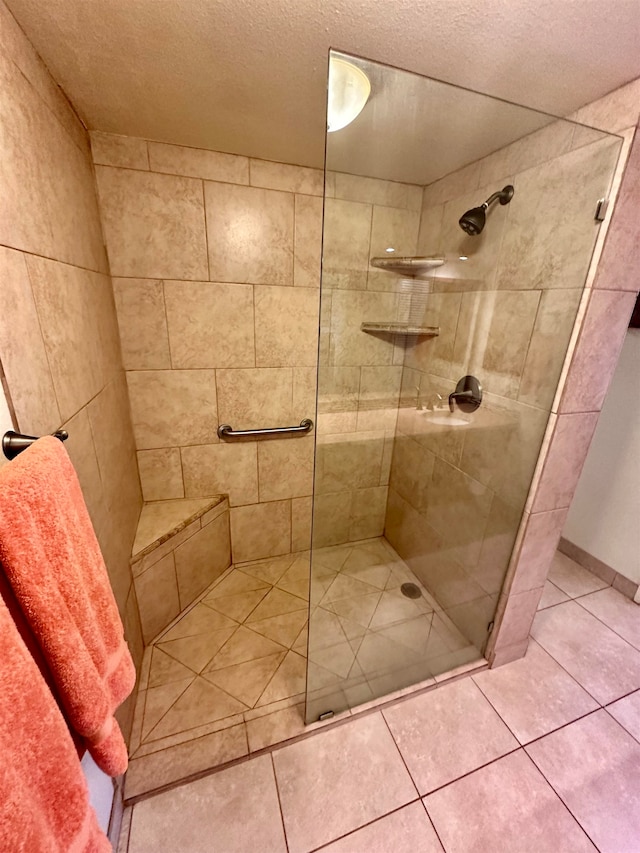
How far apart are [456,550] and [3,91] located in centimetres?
209

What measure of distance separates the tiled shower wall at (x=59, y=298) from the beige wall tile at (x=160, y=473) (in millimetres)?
273

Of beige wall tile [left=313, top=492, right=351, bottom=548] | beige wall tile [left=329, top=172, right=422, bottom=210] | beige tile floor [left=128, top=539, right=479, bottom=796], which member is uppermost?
beige wall tile [left=329, top=172, right=422, bottom=210]

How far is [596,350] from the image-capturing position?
1043 millimetres

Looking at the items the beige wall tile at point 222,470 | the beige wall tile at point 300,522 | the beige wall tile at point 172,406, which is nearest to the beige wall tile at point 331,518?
the beige wall tile at point 300,522

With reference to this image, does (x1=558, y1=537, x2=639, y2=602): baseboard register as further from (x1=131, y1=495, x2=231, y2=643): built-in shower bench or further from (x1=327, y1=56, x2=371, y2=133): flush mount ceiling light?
(x1=327, y1=56, x2=371, y2=133): flush mount ceiling light

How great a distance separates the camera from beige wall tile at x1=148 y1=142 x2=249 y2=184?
1.34m

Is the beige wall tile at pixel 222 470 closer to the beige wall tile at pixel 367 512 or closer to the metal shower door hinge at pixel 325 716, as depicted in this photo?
the beige wall tile at pixel 367 512

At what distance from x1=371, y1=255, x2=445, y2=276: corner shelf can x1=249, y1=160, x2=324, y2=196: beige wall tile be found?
0.47 meters

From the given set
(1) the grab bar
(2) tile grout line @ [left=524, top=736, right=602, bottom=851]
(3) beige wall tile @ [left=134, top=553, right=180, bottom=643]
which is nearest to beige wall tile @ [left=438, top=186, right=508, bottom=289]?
(1) the grab bar

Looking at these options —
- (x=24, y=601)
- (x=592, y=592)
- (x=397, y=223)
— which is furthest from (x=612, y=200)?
(x=592, y=592)

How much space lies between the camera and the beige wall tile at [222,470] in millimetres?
1757

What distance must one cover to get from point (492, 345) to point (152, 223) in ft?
4.95

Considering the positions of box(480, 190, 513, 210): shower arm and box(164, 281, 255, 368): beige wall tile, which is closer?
box(480, 190, 513, 210): shower arm

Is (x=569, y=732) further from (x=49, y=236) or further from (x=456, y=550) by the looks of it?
(x=49, y=236)
